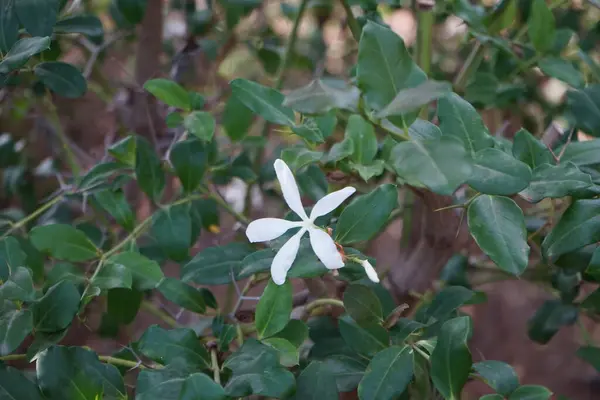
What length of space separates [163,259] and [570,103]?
0.50 m

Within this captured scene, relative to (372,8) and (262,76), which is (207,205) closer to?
(372,8)

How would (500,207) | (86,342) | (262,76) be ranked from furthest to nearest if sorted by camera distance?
(262,76)
(86,342)
(500,207)

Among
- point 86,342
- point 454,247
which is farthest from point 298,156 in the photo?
point 86,342

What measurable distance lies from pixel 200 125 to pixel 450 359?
1.02 feet

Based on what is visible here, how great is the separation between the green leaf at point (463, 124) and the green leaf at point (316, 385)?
21 cm

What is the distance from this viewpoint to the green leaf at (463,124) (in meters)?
0.48

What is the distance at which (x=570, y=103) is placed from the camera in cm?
64

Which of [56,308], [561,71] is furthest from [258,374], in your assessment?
[561,71]

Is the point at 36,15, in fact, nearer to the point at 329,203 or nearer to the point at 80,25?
the point at 80,25

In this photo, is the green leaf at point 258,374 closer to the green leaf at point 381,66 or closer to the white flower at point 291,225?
the white flower at point 291,225

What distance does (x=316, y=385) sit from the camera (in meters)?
0.49

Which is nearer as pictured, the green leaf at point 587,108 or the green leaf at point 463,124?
the green leaf at point 463,124

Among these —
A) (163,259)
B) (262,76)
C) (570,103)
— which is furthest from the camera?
(262,76)

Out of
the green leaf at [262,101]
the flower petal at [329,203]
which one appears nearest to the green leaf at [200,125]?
the green leaf at [262,101]
